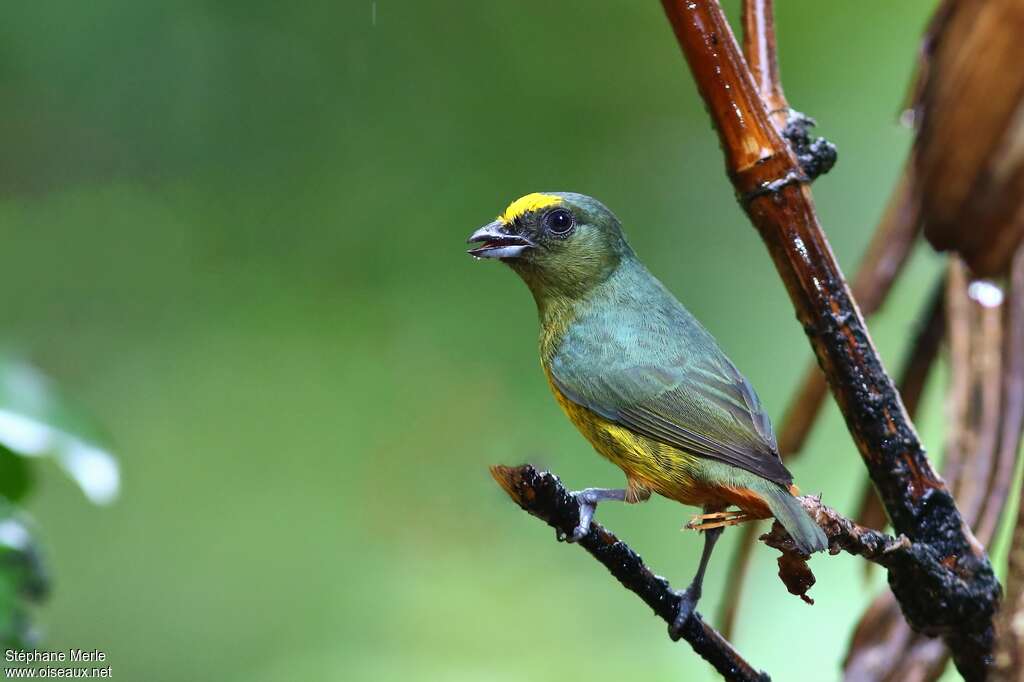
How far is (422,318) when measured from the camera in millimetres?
4090

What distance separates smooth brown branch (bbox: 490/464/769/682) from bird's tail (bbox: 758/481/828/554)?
0.18m

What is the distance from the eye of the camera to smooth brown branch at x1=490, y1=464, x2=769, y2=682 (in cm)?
119

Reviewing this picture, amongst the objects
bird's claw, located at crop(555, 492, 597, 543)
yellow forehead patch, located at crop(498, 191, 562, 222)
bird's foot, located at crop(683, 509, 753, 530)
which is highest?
yellow forehead patch, located at crop(498, 191, 562, 222)

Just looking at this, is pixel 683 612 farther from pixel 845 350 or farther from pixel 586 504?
pixel 845 350

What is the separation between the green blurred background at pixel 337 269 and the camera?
3.97 meters

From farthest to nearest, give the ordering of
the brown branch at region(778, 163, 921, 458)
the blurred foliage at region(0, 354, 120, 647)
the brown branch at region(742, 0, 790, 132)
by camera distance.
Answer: the brown branch at region(778, 163, 921, 458) → the blurred foliage at region(0, 354, 120, 647) → the brown branch at region(742, 0, 790, 132)

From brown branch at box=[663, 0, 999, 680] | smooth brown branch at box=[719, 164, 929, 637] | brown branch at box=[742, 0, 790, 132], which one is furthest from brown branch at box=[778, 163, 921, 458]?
brown branch at box=[742, 0, 790, 132]

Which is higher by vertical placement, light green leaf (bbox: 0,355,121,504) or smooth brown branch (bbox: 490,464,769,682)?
light green leaf (bbox: 0,355,121,504)

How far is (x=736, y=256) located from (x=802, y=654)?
1490 millimetres

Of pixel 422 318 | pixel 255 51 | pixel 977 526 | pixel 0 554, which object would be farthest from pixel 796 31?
pixel 0 554

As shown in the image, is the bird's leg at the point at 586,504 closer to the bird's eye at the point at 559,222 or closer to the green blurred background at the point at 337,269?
the bird's eye at the point at 559,222

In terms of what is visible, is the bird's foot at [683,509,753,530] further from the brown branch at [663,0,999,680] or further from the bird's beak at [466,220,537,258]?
the bird's beak at [466,220,537,258]

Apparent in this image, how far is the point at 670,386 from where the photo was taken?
1.51 m

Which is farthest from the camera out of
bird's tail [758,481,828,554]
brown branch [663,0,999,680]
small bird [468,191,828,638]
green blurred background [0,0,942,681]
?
green blurred background [0,0,942,681]
